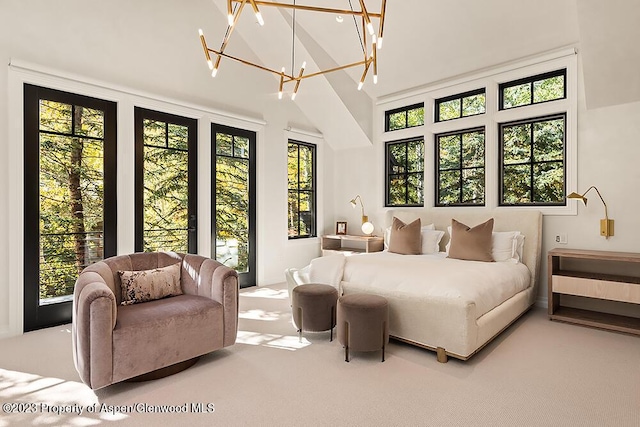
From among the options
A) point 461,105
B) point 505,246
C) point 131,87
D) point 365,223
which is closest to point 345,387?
point 505,246

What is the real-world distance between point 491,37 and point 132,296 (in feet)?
15.6

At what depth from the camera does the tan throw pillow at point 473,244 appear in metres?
3.98

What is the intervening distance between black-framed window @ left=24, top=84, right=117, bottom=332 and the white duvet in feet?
8.73

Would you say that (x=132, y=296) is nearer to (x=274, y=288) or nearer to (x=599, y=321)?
(x=274, y=288)

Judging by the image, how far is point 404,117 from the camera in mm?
5773

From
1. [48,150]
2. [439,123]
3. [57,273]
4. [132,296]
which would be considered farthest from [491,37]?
[57,273]

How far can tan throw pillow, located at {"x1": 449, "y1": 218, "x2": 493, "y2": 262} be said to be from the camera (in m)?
3.98

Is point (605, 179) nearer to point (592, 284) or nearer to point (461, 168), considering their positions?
point (592, 284)

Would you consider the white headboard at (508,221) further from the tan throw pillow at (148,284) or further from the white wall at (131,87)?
the tan throw pillow at (148,284)

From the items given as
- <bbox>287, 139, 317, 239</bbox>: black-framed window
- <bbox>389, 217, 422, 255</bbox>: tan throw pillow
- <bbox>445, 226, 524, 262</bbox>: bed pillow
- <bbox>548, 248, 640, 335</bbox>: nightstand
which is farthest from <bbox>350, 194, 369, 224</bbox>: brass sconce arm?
<bbox>548, 248, 640, 335</bbox>: nightstand

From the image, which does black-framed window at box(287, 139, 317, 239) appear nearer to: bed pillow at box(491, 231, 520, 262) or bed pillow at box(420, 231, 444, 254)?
bed pillow at box(420, 231, 444, 254)

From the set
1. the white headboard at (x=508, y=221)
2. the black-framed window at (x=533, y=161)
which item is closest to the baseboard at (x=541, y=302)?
the white headboard at (x=508, y=221)

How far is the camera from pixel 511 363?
2.80 meters

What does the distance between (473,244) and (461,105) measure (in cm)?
219
